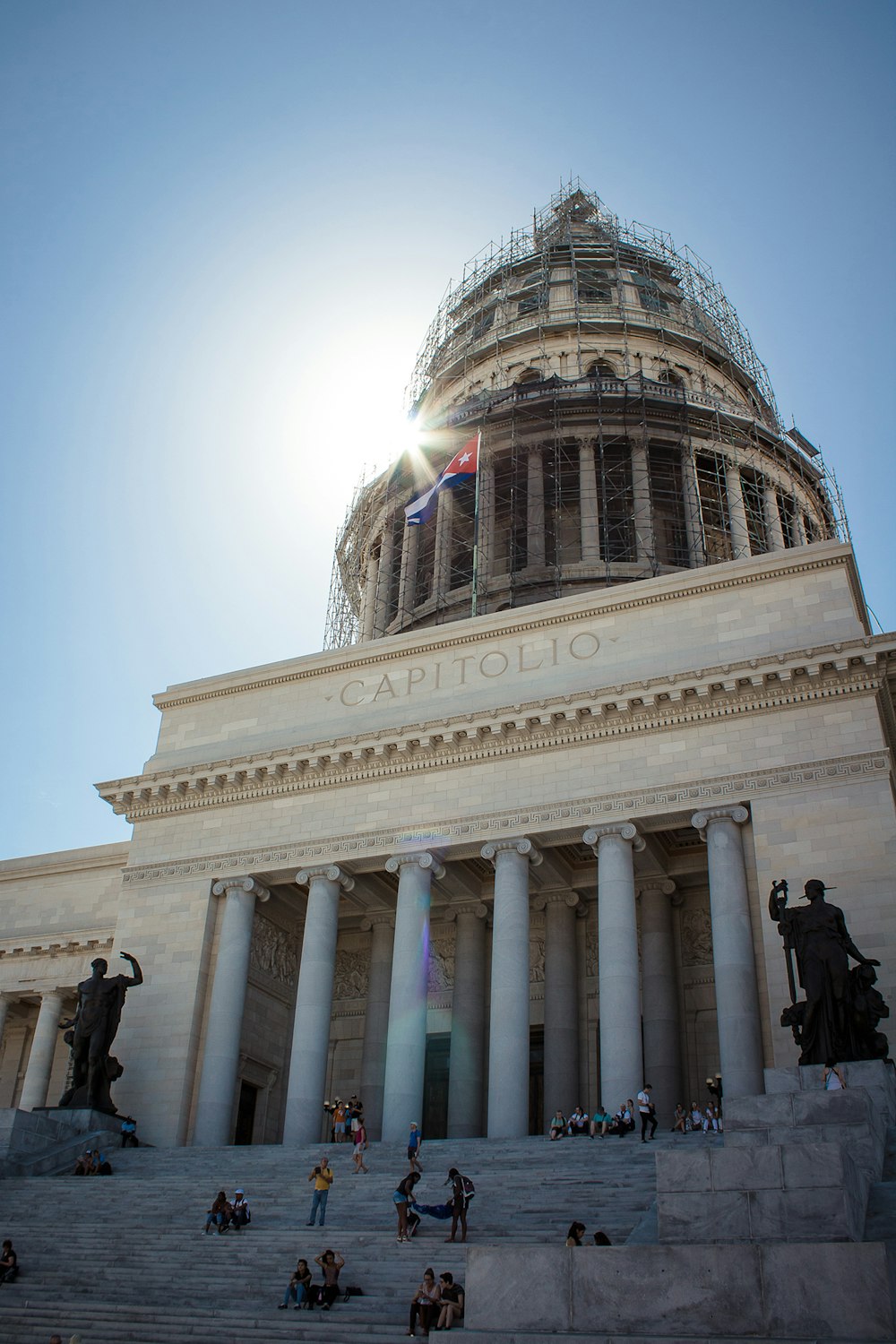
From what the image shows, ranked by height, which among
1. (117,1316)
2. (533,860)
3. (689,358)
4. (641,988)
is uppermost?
(689,358)

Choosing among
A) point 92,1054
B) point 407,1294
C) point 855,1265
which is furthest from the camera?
point 92,1054

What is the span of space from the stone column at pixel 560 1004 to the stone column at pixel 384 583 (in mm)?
19722

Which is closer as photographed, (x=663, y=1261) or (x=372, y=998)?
(x=663, y=1261)

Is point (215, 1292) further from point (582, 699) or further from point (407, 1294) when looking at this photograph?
point (582, 699)

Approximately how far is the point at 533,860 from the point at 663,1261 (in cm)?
1564

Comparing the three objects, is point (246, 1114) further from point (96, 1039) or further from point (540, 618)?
point (540, 618)

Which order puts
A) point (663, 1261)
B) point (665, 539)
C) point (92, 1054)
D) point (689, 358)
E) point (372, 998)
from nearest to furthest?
point (663, 1261) < point (92, 1054) < point (372, 998) < point (665, 539) < point (689, 358)

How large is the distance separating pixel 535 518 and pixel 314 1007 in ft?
71.0

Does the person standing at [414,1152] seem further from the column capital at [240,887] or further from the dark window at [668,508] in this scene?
the dark window at [668,508]

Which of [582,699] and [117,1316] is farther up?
[582,699]

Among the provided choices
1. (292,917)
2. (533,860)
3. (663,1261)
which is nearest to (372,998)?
(292,917)

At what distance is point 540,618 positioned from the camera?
30.2 meters

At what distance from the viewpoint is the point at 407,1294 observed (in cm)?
1443

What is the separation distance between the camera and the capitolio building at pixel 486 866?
24672 mm
